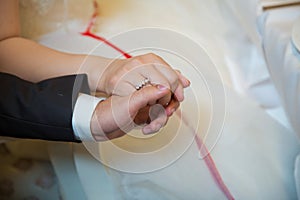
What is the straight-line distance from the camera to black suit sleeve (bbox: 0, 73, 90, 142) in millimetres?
488

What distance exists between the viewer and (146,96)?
451 millimetres

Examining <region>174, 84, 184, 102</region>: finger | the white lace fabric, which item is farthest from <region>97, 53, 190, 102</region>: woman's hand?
the white lace fabric

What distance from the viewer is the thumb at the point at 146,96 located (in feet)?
1.48

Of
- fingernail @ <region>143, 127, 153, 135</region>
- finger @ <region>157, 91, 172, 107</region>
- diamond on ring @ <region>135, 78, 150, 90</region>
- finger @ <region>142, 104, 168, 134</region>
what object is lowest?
fingernail @ <region>143, 127, 153, 135</region>

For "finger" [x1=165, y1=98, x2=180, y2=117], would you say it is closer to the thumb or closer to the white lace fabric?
the thumb

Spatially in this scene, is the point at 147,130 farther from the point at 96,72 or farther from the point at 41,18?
the point at 41,18

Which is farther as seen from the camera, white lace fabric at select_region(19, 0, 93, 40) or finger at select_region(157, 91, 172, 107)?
white lace fabric at select_region(19, 0, 93, 40)

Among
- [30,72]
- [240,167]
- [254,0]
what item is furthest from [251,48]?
[30,72]

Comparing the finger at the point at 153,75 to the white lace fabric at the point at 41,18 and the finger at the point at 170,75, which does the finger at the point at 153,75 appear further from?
the white lace fabric at the point at 41,18

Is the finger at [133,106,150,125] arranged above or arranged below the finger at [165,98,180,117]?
below

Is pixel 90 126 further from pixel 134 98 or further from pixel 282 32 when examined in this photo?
pixel 282 32

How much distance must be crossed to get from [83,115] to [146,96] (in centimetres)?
8

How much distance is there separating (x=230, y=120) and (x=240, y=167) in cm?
7

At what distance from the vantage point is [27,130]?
0.50 m
